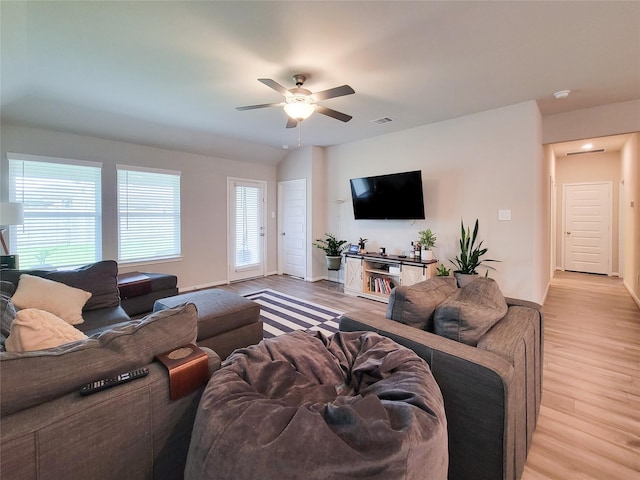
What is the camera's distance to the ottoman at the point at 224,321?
2285 mm

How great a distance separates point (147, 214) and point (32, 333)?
3.87m

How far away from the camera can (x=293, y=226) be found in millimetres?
5922

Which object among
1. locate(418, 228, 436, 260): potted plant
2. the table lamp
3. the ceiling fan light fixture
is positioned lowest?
locate(418, 228, 436, 260): potted plant

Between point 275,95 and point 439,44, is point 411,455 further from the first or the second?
point 275,95

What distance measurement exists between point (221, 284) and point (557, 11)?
5.46 meters

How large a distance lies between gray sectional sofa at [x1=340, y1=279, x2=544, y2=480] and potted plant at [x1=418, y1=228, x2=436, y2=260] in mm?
2266

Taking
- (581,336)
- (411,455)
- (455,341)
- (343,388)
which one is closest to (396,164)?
(581,336)

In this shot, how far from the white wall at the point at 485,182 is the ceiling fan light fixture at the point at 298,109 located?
2.27 meters

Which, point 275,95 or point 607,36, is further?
point 275,95

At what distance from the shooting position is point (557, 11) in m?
1.87

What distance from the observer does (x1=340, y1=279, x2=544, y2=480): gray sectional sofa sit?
44.5 inches

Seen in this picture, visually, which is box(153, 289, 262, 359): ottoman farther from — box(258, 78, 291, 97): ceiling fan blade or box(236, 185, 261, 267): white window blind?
box(236, 185, 261, 267): white window blind

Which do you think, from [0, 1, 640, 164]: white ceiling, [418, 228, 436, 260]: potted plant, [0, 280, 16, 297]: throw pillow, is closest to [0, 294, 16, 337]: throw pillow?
[0, 280, 16, 297]: throw pillow

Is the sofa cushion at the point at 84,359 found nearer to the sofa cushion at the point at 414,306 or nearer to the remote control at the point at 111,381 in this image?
the remote control at the point at 111,381
